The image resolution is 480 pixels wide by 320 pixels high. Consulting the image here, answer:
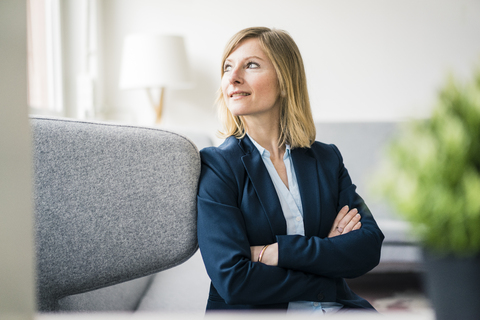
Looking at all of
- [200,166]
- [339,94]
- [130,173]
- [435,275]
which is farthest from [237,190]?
[339,94]

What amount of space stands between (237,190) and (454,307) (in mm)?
509

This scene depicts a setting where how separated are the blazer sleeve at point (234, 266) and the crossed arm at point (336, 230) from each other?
2cm

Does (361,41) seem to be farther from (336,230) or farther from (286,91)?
(336,230)

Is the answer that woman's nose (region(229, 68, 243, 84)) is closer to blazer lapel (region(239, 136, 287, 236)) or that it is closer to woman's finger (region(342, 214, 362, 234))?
blazer lapel (region(239, 136, 287, 236))

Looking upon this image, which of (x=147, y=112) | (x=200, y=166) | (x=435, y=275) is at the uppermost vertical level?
(x=435, y=275)

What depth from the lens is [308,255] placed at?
0.64m

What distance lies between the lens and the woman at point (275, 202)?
2.04 feet

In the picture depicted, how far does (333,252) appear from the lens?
655 millimetres

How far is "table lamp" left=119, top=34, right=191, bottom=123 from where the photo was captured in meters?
1.86

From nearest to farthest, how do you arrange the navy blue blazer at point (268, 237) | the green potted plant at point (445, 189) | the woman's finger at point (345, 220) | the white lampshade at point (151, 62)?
1. the green potted plant at point (445, 189)
2. the navy blue blazer at point (268, 237)
3. the woman's finger at point (345, 220)
4. the white lampshade at point (151, 62)

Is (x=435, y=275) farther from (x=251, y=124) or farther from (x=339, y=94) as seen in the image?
(x=339, y=94)

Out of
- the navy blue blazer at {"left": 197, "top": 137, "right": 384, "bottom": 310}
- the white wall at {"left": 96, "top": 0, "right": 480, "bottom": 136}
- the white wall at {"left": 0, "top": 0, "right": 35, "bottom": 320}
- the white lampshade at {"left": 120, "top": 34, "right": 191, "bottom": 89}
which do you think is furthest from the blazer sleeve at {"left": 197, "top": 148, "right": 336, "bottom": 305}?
the white wall at {"left": 96, "top": 0, "right": 480, "bottom": 136}

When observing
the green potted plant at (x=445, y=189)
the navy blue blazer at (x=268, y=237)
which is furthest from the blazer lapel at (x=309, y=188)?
the green potted plant at (x=445, y=189)

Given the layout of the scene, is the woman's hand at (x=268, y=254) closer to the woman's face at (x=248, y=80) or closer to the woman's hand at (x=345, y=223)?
the woman's hand at (x=345, y=223)
